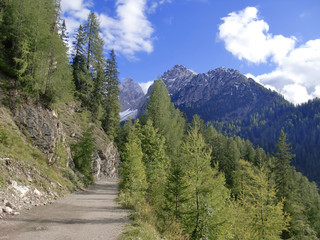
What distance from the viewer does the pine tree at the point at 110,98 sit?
4784cm

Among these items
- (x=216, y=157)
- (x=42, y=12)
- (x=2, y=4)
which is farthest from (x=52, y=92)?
(x=216, y=157)

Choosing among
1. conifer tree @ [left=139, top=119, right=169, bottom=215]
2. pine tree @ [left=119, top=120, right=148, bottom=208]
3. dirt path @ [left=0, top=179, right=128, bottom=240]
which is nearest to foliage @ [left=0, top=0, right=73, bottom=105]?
pine tree @ [left=119, top=120, right=148, bottom=208]

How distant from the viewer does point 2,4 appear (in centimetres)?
2100

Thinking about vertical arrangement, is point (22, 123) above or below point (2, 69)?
below

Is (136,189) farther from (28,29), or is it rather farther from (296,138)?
(296,138)

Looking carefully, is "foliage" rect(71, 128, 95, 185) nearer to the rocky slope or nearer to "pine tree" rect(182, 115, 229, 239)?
the rocky slope

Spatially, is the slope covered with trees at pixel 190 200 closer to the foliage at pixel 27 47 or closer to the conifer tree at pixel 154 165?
the conifer tree at pixel 154 165

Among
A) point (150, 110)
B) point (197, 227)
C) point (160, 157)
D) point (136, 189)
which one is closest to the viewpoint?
point (197, 227)

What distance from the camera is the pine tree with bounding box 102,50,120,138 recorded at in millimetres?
47844

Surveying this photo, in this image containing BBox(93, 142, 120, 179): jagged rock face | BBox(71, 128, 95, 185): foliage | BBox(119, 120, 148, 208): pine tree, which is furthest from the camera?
BBox(93, 142, 120, 179): jagged rock face

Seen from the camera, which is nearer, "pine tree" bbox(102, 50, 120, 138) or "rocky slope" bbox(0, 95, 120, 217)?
"rocky slope" bbox(0, 95, 120, 217)

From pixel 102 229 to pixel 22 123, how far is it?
13.4 metres

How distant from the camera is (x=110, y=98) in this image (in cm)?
4906

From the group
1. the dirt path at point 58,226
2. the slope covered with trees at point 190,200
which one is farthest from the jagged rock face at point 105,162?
the dirt path at point 58,226
